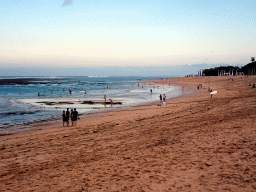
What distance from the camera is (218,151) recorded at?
7855 millimetres

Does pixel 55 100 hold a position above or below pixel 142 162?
below

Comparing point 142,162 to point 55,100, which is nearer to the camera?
point 142,162

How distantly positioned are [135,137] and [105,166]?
403 centimetres

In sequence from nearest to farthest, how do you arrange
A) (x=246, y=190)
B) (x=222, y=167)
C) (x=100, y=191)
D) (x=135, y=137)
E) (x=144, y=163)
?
(x=246, y=190) < (x=100, y=191) < (x=222, y=167) < (x=144, y=163) < (x=135, y=137)

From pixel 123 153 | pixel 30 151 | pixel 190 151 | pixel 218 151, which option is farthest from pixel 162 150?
pixel 30 151

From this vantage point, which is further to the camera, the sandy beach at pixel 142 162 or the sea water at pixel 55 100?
the sea water at pixel 55 100

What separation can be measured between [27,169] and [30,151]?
2.62 m

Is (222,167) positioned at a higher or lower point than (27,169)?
higher

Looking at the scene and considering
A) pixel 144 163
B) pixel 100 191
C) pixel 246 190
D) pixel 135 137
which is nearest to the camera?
pixel 246 190

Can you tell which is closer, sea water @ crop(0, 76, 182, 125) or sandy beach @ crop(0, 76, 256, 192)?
sandy beach @ crop(0, 76, 256, 192)

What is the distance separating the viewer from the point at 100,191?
5.80 metres

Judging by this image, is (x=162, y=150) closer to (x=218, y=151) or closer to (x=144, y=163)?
(x=144, y=163)

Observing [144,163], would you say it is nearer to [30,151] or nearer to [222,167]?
[222,167]

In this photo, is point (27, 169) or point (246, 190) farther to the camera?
point (27, 169)
